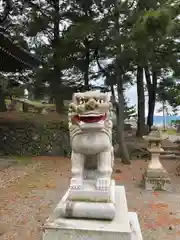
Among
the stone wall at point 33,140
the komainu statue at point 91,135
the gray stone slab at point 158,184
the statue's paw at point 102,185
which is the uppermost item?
the komainu statue at point 91,135

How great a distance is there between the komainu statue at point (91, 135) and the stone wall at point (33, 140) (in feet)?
28.4

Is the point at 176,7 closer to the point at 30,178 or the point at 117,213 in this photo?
the point at 30,178

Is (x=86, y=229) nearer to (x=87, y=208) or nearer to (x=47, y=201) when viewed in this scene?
(x=87, y=208)

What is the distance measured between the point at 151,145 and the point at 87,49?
466 centimetres

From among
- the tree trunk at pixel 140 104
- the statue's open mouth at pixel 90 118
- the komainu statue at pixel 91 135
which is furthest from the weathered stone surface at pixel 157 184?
the tree trunk at pixel 140 104

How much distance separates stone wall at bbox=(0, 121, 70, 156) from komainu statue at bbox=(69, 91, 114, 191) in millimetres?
8664

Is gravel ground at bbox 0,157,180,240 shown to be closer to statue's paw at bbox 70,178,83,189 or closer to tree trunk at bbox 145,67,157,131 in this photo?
statue's paw at bbox 70,178,83,189

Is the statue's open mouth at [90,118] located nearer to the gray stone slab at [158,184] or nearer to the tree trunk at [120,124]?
the gray stone slab at [158,184]

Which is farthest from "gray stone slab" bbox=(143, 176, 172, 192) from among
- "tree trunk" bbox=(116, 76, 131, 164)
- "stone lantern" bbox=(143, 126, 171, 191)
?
"tree trunk" bbox=(116, 76, 131, 164)

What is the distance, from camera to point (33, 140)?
11.1 meters

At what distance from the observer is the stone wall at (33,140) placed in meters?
11.0

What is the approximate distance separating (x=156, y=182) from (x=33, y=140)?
5.73 m

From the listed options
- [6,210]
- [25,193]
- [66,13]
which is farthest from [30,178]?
[66,13]

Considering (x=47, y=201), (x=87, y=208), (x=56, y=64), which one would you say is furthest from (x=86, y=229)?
(x=56, y=64)
